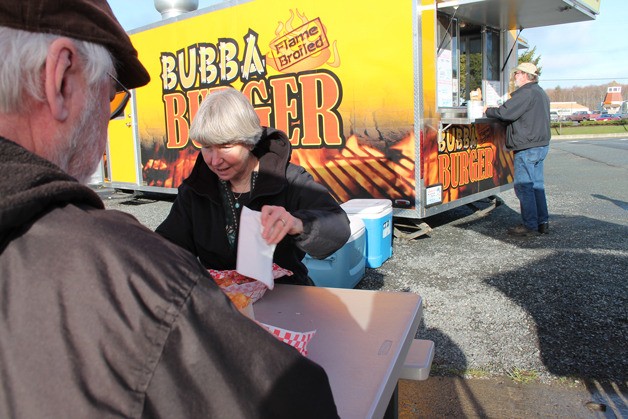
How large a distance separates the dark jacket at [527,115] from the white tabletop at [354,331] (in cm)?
493

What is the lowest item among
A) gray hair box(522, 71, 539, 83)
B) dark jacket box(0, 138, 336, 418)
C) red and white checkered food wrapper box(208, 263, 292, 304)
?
red and white checkered food wrapper box(208, 263, 292, 304)

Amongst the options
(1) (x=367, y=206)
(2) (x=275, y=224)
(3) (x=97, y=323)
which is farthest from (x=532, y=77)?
(3) (x=97, y=323)

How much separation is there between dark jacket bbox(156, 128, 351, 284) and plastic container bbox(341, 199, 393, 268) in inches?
101

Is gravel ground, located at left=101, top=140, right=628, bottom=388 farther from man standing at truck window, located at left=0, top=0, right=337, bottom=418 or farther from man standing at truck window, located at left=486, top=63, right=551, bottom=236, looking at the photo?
man standing at truck window, located at left=0, top=0, right=337, bottom=418

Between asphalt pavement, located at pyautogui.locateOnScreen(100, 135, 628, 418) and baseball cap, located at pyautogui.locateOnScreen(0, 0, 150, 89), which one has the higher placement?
baseball cap, located at pyautogui.locateOnScreen(0, 0, 150, 89)

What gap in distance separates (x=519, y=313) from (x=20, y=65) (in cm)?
391

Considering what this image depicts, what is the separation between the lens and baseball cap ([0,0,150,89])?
69cm

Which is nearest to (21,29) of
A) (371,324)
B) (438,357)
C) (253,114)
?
(371,324)

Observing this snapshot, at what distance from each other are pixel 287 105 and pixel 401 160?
1.73 meters

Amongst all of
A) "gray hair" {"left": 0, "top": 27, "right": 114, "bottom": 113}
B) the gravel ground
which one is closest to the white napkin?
"gray hair" {"left": 0, "top": 27, "right": 114, "bottom": 113}

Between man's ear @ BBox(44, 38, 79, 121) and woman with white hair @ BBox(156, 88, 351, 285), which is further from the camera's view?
woman with white hair @ BBox(156, 88, 351, 285)

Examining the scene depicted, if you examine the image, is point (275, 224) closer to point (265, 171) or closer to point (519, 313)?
point (265, 171)

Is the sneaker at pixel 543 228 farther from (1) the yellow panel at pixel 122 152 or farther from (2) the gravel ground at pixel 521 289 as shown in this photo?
(1) the yellow panel at pixel 122 152

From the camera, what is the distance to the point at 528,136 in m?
6.16
